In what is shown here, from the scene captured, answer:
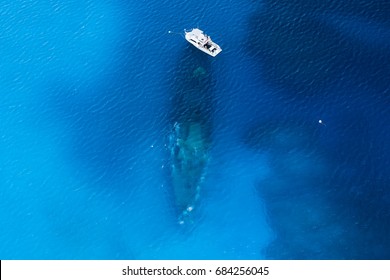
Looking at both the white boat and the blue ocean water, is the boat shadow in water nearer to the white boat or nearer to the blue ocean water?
the blue ocean water

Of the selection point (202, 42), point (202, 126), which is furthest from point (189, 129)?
point (202, 42)

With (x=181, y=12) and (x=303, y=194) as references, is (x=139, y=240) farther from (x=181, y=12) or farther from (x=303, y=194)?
(x=181, y=12)

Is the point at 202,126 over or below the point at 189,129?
over

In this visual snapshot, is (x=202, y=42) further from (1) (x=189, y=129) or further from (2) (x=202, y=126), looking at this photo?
(1) (x=189, y=129)

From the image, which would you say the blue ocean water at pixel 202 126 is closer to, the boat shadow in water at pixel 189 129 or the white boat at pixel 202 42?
the boat shadow in water at pixel 189 129

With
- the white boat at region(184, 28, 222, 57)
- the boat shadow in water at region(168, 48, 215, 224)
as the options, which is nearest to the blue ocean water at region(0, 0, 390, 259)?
the boat shadow in water at region(168, 48, 215, 224)

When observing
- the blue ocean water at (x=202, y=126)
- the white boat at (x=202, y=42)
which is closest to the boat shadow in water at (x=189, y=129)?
the blue ocean water at (x=202, y=126)
